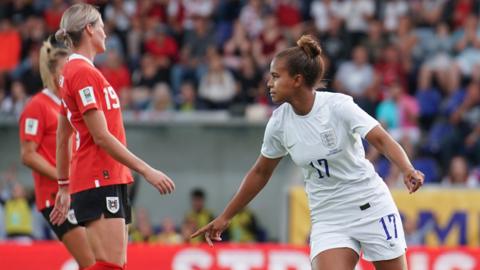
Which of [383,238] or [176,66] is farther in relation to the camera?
[176,66]

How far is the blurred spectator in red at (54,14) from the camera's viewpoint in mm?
19562

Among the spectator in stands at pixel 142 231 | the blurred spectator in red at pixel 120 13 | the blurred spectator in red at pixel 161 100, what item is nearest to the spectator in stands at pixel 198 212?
the spectator in stands at pixel 142 231

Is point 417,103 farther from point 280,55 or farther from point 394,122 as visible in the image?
point 280,55

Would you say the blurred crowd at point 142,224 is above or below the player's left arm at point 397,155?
below

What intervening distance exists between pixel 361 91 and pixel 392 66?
2.14 ft

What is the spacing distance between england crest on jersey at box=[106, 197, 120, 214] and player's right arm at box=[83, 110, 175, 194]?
1.18ft

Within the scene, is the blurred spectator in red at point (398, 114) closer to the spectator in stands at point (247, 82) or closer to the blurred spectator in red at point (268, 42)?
the spectator in stands at point (247, 82)

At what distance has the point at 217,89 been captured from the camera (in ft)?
56.5

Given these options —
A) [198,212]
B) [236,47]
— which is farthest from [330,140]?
[236,47]

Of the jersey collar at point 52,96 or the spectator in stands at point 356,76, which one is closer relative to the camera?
the jersey collar at point 52,96

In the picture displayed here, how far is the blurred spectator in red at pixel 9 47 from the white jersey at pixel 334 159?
12.3m

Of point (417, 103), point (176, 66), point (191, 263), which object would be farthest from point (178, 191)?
Answer: point (191, 263)

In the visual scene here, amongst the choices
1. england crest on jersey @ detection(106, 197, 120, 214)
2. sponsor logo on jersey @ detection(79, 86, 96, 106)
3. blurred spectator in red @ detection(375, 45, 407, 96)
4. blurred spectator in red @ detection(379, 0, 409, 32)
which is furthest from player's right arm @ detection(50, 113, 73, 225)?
blurred spectator in red @ detection(379, 0, 409, 32)

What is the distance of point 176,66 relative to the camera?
59.4 ft
